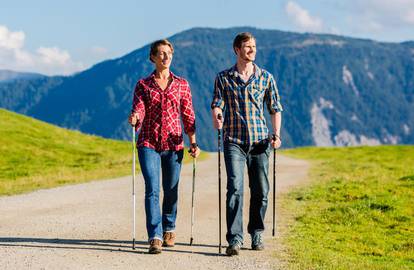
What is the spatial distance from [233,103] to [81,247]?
3176 mm

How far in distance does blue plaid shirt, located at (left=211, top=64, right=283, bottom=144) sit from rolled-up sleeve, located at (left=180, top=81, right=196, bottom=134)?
1.60 ft

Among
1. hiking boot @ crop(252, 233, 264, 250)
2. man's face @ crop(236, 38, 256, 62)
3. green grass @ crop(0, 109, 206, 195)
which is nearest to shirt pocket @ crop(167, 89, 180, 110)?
man's face @ crop(236, 38, 256, 62)

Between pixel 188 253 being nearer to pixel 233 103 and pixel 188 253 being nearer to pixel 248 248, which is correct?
pixel 248 248

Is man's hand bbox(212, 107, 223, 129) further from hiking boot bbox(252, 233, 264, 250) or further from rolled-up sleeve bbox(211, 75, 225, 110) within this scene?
hiking boot bbox(252, 233, 264, 250)

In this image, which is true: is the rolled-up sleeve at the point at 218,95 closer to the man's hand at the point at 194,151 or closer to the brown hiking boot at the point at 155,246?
the man's hand at the point at 194,151

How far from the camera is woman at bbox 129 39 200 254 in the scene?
9523mm

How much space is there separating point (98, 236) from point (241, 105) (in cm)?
360

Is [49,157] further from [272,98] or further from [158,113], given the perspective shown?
[272,98]

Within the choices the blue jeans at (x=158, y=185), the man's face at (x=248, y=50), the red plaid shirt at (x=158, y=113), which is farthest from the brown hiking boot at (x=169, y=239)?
the man's face at (x=248, y=50)

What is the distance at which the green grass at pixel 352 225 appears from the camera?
9.63 metres

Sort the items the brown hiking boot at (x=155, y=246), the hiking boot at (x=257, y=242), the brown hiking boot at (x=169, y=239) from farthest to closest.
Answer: the brown hiking boot at (x=169, y=239) < the hiking boot at (x=257, y=242) < the brown hiking boot at (x=155, y=246)

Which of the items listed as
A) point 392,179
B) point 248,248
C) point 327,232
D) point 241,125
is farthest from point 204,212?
point 392,179

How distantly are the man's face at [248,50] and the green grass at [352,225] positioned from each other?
9.54 ft

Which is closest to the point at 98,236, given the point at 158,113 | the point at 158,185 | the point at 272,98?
the point at 158,185
